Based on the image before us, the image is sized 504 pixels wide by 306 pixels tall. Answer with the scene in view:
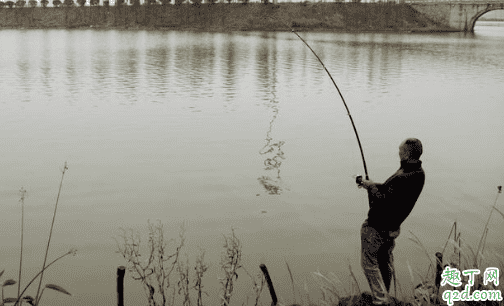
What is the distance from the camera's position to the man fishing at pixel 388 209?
5492mm

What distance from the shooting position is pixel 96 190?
12406 mm

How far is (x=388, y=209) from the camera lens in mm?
5723

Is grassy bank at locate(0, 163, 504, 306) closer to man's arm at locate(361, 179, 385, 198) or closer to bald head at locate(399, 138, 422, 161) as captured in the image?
man's arm at locate(361, 179, 385, 198)

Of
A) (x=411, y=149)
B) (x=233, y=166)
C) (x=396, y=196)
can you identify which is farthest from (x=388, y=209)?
(x=233, y=166)

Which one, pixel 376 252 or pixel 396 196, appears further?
pixel 376 252

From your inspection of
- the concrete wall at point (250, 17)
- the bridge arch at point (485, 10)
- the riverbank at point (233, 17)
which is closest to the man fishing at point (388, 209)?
the concrete wall at point (250, 17)

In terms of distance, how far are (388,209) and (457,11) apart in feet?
421

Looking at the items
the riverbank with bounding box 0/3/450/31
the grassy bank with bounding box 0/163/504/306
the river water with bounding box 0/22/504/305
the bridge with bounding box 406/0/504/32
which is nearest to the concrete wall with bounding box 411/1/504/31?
the bridge with bounding box 406/0/504/32

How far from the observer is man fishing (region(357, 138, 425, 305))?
18.0ft

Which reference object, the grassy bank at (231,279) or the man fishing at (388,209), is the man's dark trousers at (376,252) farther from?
the grassy bank at (231,279)

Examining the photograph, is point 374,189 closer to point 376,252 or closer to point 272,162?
point 376,252

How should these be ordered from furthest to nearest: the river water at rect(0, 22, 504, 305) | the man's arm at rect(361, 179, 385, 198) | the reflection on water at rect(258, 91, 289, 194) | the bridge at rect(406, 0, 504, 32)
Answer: the bridge at rect(406, 0, 504, 32) < the reflection on water at rect(258, 91, 289, 194) < the river water at rect(0, 22, 504, 305) < the man's arm at rect(361, 179, 385, 198)

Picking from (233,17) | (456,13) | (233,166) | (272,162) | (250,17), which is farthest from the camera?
(233,17)

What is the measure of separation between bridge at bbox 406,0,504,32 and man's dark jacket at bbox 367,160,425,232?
123m
